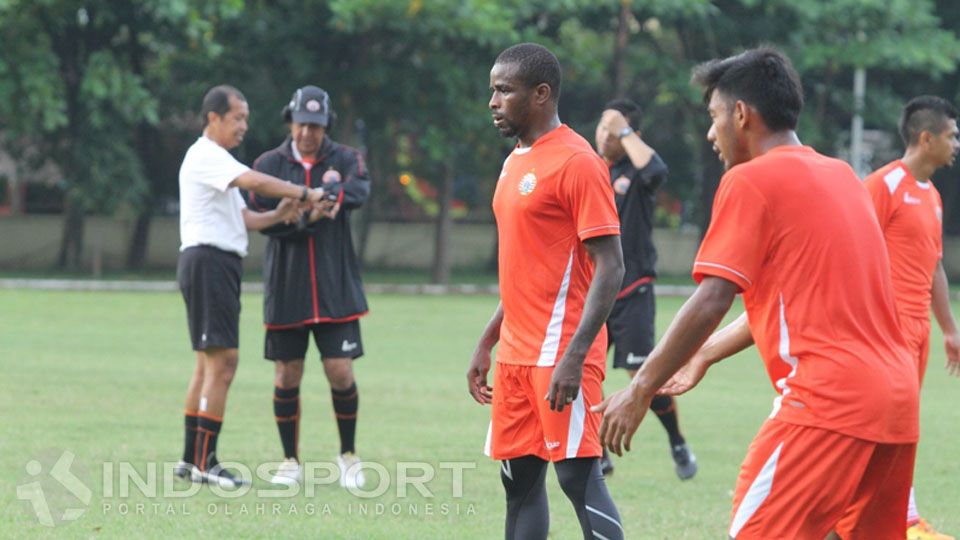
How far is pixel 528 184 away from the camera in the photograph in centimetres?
603

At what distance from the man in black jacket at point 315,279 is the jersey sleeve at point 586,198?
3549 millimetres

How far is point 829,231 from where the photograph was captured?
15.0 ft

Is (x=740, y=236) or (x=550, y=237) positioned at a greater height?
(x=740, y=236)

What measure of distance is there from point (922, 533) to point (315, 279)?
12.9 feet

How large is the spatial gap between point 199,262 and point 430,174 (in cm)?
3114

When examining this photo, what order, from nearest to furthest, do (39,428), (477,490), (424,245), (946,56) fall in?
(477,490), (39,428), (946,56), (424,245)

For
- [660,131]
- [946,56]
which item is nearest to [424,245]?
[660,131]

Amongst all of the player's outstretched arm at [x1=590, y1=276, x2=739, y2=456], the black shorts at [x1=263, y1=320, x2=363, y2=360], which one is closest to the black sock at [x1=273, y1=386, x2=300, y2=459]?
the black shorts at [x1=263, y1=320, x2=363, y2=360]

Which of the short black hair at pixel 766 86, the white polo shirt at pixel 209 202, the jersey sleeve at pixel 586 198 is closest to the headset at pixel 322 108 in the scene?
the white polo shirt at pixel 209 202

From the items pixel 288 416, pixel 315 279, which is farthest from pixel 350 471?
pixel 315 279

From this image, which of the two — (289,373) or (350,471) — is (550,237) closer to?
(350,471)

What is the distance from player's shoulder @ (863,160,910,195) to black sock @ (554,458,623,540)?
2967mm

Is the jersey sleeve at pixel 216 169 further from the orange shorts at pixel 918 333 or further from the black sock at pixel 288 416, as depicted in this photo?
the orange shorts at pixel 918 333

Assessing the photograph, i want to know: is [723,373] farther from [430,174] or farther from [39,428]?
[430,174]
